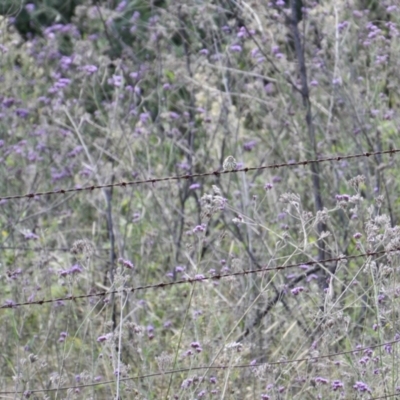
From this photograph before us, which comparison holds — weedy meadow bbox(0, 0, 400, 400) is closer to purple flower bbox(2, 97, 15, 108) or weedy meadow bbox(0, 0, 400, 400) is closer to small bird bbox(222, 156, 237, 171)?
purple flower bbox(2, 97, 15, 108)

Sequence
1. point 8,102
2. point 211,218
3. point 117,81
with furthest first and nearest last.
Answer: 1. point 8,102
2. point 117,81
3. point 211,218

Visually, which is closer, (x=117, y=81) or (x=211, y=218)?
(x=211, y=218)

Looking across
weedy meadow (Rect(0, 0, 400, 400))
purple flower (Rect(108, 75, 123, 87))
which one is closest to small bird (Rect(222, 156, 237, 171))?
weedy meadow (Rect(0, 0, 400, 400))

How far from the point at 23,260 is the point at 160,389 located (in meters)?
1.49

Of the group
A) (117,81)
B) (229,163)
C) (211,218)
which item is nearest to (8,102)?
(117,81)

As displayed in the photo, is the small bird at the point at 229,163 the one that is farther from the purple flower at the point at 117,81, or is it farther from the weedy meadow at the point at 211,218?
the purple flower at the point at 117,81

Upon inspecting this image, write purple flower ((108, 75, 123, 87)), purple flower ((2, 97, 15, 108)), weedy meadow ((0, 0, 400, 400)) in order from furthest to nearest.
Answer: purple flower ((2, 97, 15, 108)) < purple flower ((108, 75, 123, 87)) < weedy meadow ((0, 0, 400, 400))

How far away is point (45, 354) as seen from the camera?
533 centimetres

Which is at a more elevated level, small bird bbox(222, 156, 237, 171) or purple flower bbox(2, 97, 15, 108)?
small bird bbox(222, 156, 237, 171)

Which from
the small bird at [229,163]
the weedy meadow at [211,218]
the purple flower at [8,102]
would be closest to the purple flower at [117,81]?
the weedy meadow at [211,218]

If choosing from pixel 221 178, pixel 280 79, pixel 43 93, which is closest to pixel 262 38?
pixel 280 79

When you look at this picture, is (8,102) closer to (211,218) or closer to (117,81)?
(117,81)

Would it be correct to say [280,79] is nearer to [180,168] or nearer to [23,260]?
[180,168]

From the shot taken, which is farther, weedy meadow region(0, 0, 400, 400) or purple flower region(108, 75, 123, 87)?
purple flower region(108, 75, 123, 87)
